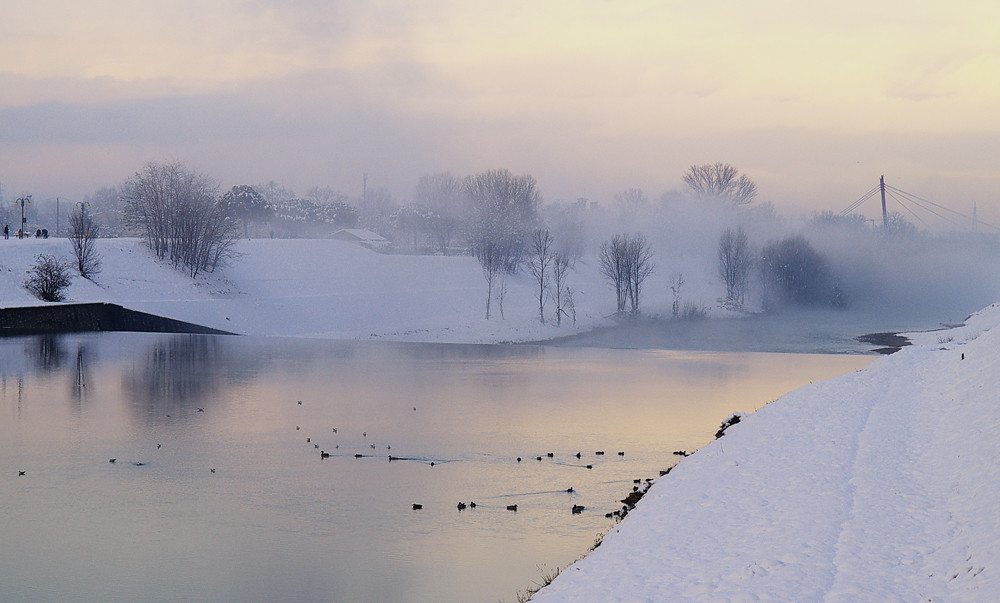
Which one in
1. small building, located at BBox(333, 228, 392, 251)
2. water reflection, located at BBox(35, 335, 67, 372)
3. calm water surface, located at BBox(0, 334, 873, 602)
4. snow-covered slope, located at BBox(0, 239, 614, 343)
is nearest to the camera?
calm water surface, located at BBox(0, 334, 873, 602)

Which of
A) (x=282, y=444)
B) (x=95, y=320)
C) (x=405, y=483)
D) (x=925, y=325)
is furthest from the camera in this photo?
(x=925, y=325)

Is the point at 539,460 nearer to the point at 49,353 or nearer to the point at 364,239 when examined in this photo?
the point at 49,353

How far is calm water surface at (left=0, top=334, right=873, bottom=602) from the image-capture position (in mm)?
11156

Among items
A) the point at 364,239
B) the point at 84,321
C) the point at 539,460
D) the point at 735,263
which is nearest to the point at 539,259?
the point at 735,263

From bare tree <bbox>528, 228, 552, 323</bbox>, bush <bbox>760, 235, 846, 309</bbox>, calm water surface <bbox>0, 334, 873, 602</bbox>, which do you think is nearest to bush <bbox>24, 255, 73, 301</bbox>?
calm water surface <bbox>0, 334, 873, 602</bbox>

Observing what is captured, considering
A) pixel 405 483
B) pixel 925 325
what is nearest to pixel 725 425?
pixel 405 483

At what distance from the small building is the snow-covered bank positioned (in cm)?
9834

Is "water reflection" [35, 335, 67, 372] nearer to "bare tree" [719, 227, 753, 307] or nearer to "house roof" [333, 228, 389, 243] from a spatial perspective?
"bare tree" [719, 227, 753, 307]

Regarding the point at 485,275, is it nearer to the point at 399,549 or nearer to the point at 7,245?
the point at 7,245

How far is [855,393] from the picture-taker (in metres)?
20.1

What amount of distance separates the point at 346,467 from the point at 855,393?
11199 mm

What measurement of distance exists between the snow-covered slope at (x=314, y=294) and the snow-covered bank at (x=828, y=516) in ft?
135

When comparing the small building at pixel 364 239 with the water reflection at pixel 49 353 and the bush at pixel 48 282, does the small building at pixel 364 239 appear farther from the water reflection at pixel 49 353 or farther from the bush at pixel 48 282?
the water reflection at pixel 49 353

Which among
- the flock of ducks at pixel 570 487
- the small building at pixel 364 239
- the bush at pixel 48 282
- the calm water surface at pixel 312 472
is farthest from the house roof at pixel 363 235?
the flock of ducks at pixel 570 487
